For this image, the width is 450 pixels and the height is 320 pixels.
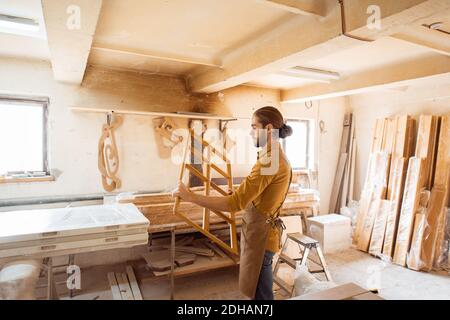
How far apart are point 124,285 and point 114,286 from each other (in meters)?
0.09

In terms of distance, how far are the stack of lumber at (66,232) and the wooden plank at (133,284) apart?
1017 millimetres

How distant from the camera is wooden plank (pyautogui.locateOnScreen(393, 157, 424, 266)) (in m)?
3.46

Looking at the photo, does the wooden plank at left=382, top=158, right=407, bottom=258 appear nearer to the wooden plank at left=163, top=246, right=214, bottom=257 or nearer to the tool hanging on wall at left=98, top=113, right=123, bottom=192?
the wooden plank at left=163, top=246, right=214, bottom=257

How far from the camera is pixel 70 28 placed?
1485 mm

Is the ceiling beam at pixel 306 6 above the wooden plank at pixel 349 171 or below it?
above

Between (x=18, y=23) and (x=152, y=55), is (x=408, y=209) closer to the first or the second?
(x=152, y=55)

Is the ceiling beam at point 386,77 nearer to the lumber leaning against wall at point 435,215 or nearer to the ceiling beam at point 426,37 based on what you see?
the ceiling beam at point 426,37

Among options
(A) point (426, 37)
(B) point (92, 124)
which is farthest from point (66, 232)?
(A) point (426, 37)

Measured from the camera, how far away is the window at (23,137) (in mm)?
2750

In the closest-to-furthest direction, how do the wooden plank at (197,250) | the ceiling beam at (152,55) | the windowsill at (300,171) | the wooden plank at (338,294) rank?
the wooden plank at (338,294) → the ceiling beam at (152,55) → the wooden plank at (197,250) → the windowsill at (300,171)

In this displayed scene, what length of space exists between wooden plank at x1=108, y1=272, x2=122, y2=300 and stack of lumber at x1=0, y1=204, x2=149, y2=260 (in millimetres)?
995

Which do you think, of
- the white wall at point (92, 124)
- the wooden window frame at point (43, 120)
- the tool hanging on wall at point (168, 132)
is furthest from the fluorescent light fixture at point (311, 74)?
the wooden window frame at point (43, 120)
